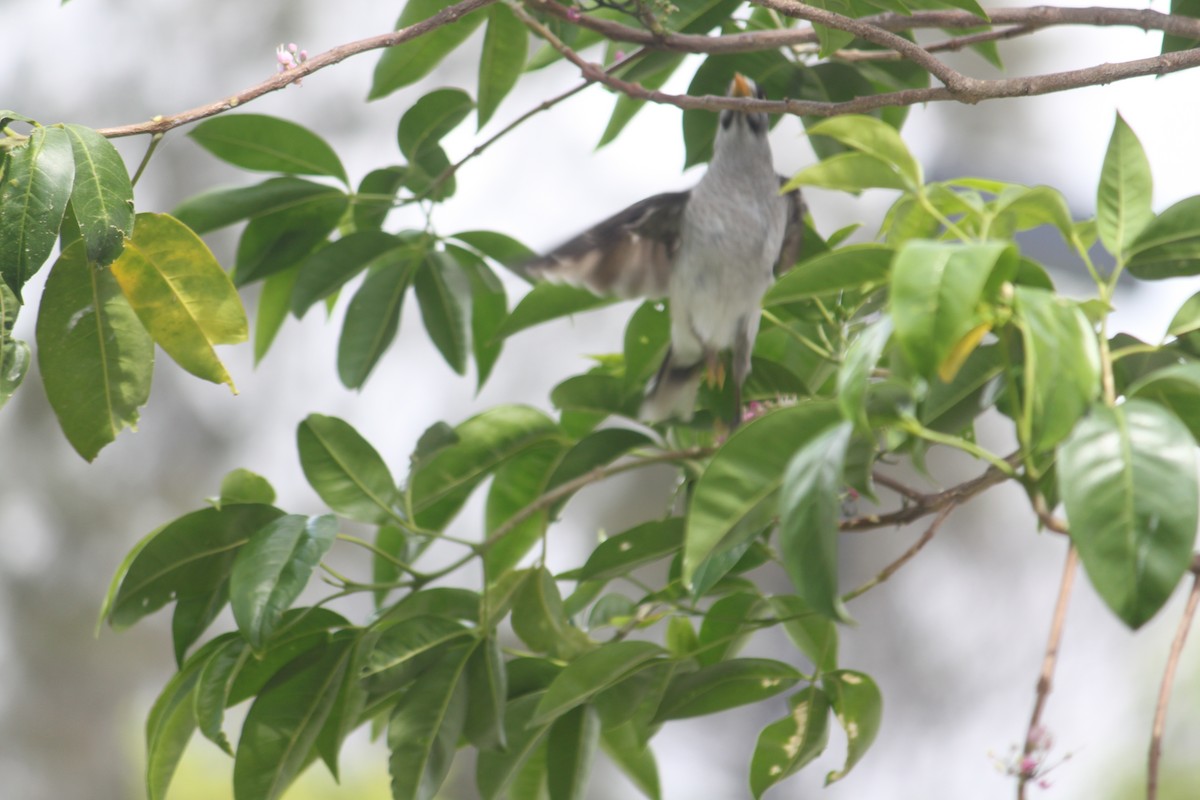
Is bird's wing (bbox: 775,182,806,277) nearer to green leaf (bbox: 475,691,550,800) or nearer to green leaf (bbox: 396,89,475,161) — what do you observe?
green leaf (bbox: 396,89,475,161)

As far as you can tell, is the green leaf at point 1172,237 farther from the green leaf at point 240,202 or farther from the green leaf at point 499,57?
the green leaf at point 240,202

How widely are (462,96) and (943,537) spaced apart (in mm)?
2784

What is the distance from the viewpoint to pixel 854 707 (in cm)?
86

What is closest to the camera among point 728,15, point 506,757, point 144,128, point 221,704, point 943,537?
point 144,128

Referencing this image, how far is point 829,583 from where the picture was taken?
0.48 m

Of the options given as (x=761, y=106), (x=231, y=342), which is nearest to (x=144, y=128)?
(x=231, y=342)

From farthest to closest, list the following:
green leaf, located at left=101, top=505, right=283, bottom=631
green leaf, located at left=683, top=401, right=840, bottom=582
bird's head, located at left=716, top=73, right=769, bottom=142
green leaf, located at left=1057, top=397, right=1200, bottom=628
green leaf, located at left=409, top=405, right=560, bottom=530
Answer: bird's head, located at left=716, top=73, right=769, bottom=142 < green leaf, located at left=409, top=405, right=560, bottom=530 < green leaf, located at left=101, top=505, right=283, bottom=631 < green leaf, located at left=683, top=401, right=840, bottom=582 < green leaf, located at left=1057, top=397, right=1200, bottom=628

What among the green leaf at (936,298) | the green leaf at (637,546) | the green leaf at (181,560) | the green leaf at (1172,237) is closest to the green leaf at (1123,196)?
the green leaf at (1172,237)

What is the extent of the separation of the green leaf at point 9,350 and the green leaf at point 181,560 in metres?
0.17

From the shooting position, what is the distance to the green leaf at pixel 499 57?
3.41ft

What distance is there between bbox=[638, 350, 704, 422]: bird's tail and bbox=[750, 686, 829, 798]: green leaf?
0.31m

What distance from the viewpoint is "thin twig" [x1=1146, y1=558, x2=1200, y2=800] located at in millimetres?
610

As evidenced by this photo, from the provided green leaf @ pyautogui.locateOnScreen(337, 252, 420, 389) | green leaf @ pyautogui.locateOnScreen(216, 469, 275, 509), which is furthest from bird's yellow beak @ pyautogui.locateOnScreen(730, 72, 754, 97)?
green leaf @ pyautogui.locateOnScreen(216, 469, 275, 509)

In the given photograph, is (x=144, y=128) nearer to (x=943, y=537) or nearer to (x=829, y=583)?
(x=829, y=583)
